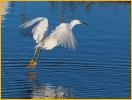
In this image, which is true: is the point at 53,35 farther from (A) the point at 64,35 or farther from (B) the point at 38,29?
(B) the point at 38,29

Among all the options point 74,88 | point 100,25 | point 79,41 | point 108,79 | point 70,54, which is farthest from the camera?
point 100,25

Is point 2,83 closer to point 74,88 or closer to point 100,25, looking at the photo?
point 74,88

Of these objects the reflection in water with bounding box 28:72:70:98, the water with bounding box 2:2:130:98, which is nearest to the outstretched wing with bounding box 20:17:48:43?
the water with bounding box 2:2:130:98

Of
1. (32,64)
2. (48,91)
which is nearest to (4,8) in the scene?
(32,64)

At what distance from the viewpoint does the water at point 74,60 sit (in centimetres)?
1148

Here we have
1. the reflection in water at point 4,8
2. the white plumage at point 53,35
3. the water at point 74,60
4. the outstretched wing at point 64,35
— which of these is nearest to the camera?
the water at point 74,60

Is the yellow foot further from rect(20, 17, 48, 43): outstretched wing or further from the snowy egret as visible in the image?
rect(20, 17, 48, 43): outstretched wing

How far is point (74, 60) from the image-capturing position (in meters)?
14.0

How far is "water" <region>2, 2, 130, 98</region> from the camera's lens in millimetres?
11477

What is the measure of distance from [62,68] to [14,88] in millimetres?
2017

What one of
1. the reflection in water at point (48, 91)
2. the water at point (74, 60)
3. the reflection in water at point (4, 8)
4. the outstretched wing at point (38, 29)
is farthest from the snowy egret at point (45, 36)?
the reflection in water at point (4, 8)

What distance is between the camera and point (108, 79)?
40.7 feet

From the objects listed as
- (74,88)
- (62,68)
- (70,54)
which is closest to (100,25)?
(70,54)

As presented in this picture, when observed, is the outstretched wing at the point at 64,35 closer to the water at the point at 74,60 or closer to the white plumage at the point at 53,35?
the white plumage at the point at 53,35
